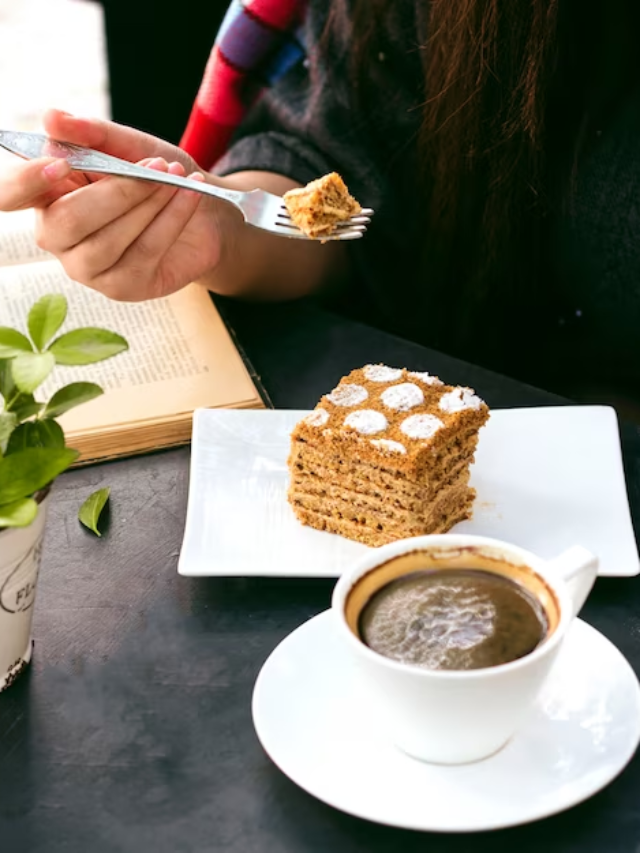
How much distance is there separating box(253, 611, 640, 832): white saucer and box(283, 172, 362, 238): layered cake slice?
44 centimetres

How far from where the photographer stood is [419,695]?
645mm

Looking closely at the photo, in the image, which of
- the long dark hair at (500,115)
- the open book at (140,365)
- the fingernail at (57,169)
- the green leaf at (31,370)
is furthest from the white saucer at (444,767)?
the long dark hair at (500,115)

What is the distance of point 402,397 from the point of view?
3.30ft

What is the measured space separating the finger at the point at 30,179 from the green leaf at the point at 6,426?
373 mm

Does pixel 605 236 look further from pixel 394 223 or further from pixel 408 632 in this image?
pixel 408 632

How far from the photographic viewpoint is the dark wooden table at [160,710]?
675 millimetres

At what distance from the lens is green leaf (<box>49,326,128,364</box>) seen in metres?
0.71

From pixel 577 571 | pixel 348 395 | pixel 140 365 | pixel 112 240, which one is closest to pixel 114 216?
pixel 112 240

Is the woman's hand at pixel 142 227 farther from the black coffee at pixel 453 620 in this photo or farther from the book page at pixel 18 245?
the black coffee at pixel 453 620

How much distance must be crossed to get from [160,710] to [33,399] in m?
0.24

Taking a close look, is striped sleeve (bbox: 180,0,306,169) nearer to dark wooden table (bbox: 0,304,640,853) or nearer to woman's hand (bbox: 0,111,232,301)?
woman's hand (bbox: 0,111,232,301)

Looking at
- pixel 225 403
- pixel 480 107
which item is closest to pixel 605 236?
pixel 480 107

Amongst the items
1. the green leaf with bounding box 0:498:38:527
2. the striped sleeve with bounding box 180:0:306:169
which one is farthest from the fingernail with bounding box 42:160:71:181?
the striped sleeve with bounding box 180:0:306:169

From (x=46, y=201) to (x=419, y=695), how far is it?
2.30 ft
